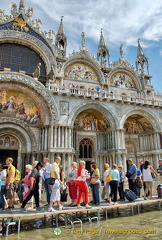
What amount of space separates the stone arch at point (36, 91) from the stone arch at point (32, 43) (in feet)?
14.8

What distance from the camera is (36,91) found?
53.7ft

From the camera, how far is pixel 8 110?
53.4 ft

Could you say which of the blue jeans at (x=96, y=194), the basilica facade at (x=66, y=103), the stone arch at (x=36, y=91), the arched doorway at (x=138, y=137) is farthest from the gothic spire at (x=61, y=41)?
the blue jeans at (x=96, y=194)

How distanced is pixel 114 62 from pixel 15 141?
15.0m

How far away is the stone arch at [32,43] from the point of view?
62.8 ft

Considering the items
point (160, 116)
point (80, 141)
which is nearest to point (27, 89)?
point (80, 141)

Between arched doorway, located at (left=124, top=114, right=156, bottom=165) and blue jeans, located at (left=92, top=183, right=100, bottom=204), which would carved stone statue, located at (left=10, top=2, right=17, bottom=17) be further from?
blue jeans, located at (left=92, top=183, right=100, bottom=204)

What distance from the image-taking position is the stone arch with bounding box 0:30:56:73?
19.2 meters

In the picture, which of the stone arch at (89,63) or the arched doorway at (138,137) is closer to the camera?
the arched doorway at (138,137)

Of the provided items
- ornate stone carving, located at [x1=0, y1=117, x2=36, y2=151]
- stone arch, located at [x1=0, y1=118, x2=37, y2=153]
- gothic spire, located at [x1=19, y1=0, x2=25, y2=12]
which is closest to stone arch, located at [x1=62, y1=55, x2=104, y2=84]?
gothic spire, located at [x1=19, y1=0, x2=25, y2=12]

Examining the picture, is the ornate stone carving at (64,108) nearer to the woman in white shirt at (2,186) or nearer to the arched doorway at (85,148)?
the arched doorway at (85,148)

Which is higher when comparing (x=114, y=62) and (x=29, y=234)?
(x=114, y=62)

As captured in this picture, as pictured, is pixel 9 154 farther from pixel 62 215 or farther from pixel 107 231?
pixel 107 231

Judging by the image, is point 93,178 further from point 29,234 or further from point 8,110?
point 8,110
